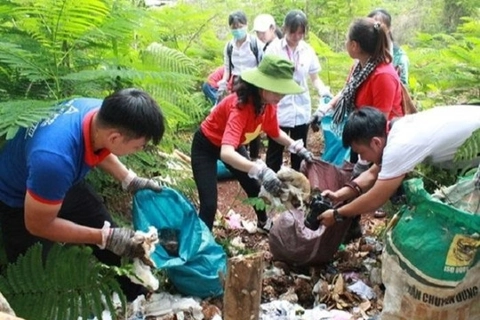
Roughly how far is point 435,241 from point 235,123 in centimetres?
139

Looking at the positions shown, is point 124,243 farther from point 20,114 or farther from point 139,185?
point 20,114

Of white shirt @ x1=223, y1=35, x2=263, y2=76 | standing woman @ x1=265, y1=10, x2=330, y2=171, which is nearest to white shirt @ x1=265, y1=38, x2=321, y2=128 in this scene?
standing woman @ x1=265, y1=10, x2=330, y2=171

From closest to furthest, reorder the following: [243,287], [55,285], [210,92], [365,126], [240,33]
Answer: [243,287] → [55,285] → [365,126] → [240,33] → [210,92]

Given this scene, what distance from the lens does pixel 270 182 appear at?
10.3 ft

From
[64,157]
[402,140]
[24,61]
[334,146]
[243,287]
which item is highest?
[24,61]

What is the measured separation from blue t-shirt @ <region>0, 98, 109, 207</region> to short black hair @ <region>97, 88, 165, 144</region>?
13 centimetres

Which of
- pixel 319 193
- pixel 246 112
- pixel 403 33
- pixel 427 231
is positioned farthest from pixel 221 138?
pixel 403 33

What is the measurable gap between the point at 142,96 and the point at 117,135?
0.18m

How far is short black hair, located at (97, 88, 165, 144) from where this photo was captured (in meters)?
2.05

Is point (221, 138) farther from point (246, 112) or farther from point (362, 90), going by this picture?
point (362, 90)

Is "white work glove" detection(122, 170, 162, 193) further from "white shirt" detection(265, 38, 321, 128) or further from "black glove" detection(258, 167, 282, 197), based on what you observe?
"white shirt" detection(265, 38, 321, 128)

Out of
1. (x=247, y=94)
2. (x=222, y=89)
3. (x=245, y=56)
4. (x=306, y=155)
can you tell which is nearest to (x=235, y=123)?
(x=247, y=94)

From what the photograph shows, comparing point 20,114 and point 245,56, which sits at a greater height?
point 20,114

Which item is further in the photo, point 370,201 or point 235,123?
point 235,123
